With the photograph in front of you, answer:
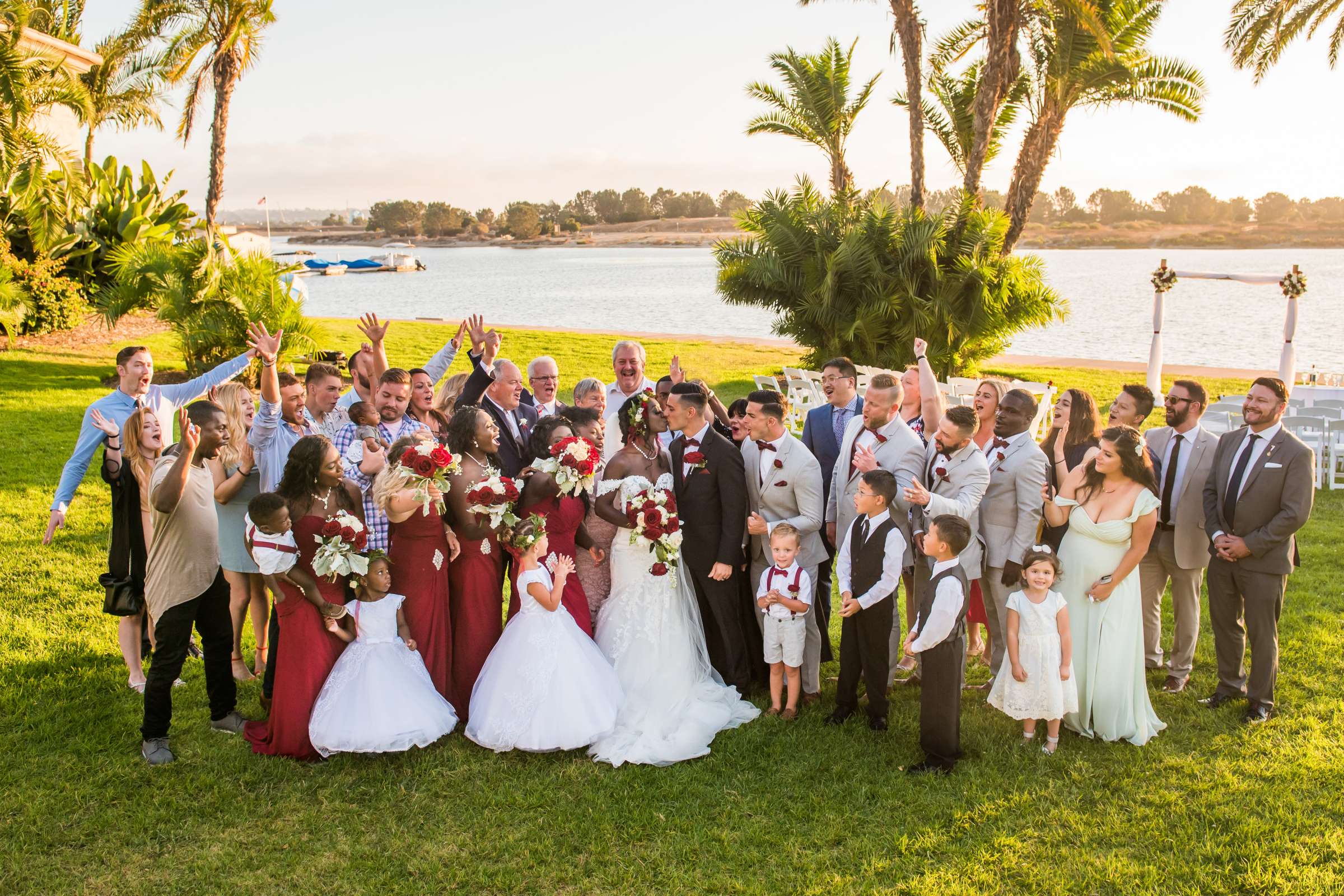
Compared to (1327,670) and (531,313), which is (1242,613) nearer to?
(1327,670)

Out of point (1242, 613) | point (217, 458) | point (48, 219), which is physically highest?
point (48, 219)

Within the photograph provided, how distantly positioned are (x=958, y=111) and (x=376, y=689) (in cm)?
2116

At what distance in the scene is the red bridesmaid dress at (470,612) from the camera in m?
5.88

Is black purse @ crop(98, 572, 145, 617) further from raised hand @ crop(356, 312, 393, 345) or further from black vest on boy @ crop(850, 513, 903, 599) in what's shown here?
black vest on boy @ crop(850, 513, 903, 599)

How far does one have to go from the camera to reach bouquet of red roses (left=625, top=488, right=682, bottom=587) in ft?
18.8

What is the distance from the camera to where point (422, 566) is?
18.6ft

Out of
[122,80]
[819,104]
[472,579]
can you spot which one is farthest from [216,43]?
[472,579]

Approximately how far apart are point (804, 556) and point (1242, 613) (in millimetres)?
3044

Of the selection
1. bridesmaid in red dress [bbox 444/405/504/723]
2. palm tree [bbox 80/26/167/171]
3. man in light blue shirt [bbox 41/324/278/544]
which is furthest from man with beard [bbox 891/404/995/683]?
palm tree [bbox 80/26/167/171]

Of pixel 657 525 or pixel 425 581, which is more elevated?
pixel 657 525

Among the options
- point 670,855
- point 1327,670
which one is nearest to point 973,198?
point 1327,670

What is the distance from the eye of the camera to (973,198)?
19469 mm

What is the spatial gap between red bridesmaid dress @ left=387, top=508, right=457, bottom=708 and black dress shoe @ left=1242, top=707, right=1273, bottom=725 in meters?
5.02

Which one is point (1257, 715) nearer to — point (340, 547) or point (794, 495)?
point (794, 495)
